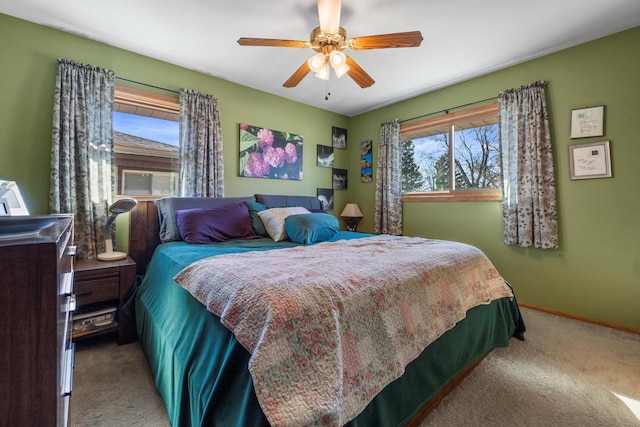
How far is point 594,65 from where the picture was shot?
248 centimetres

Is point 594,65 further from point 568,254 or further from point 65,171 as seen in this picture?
point 65,171

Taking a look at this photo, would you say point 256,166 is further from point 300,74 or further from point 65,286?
point 65,286

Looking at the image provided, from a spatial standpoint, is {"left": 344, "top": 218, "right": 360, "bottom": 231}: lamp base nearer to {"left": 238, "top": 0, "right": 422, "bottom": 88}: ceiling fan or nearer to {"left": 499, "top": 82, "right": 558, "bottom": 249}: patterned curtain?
{"left": 499, "top": 82, "right": 558, "bottom": 249}: patterned curtain

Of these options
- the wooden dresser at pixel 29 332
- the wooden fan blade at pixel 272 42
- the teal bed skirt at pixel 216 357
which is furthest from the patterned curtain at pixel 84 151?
the wooden dresser at pixel 29 332

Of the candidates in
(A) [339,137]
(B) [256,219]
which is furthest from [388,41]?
(A) [339,137]

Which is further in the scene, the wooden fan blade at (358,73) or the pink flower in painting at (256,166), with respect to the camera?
the pink flower in painting at (256,166)

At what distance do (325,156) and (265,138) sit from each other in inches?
43.4

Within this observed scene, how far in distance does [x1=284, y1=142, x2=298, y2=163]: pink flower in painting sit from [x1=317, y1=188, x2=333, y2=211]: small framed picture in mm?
652

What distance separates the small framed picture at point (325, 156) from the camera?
4.25 m

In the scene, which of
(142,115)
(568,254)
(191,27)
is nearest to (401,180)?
(568,254)

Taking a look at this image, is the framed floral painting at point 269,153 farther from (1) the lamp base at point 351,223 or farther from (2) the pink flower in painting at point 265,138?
(1) the lamp base at point 351,223

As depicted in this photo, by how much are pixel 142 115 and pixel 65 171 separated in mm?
878

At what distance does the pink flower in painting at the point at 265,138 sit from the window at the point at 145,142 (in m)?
0.97

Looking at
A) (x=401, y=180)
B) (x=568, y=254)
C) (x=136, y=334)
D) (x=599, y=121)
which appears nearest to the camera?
(x=136, y=334)
